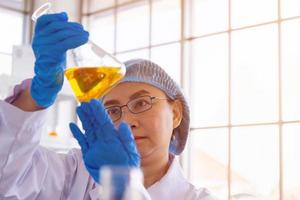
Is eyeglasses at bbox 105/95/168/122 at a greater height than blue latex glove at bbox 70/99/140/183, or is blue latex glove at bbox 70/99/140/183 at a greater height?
eyeglasses at bbox 105/95/168/122

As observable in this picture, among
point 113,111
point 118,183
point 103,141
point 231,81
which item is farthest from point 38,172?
point 231,81

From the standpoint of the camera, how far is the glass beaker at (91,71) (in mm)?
1067

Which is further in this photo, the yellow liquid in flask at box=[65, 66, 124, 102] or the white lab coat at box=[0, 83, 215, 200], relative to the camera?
the white lab coat at box=[0, 83, 215, 200]

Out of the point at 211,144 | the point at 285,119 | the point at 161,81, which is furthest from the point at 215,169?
the point at 161,81

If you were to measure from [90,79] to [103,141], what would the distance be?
13 cm

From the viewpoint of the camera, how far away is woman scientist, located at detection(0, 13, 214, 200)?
1.11m

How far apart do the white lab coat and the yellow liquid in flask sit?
0.21 metres

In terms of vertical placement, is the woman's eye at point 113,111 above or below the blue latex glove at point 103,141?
above

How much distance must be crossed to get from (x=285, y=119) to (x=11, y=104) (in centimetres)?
185

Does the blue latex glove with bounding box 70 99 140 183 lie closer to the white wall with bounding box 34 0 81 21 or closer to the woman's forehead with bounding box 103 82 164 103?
the woman's forehead with bounding box 103 82 164 103

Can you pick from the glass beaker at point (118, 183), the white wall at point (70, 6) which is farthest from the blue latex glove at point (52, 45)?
the white wall at point (70, 6)

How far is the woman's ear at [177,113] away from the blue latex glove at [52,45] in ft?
1.55

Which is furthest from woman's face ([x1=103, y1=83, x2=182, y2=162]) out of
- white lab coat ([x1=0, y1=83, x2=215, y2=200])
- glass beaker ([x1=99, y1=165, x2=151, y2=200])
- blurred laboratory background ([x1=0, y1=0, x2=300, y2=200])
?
blurred laboratory background ([x1=0, y1=0, x2=300, y2=200])

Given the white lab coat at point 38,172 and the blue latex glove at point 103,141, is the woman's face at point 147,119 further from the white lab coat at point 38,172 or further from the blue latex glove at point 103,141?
the blue latex glove at point 103,141
